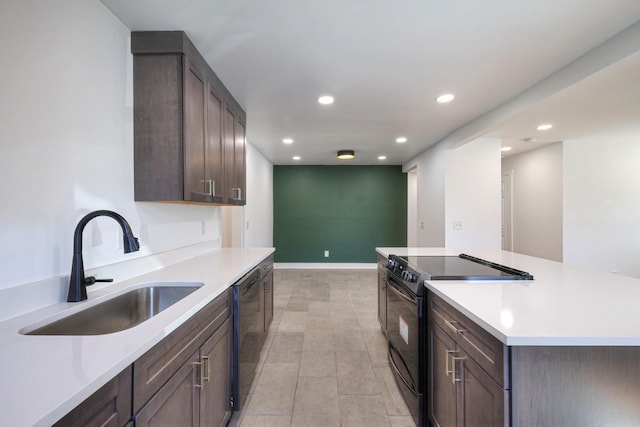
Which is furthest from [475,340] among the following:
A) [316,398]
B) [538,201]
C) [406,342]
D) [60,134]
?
[538,201]

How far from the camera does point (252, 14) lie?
1561mm

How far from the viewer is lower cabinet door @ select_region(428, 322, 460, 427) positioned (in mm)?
1354

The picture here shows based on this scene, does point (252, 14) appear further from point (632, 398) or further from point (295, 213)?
point (295, 213)

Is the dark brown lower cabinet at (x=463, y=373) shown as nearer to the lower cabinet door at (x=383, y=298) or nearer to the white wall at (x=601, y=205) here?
the lower cabinet door at (x=383, y=298)

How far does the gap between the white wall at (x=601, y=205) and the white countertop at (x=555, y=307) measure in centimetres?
352

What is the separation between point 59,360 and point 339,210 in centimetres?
590

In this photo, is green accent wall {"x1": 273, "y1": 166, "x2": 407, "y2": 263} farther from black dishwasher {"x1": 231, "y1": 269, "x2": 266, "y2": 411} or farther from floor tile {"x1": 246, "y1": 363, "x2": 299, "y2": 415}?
black dishwasher {"x1": 231, "y1": 269, "x2": 266, "y2": 411}

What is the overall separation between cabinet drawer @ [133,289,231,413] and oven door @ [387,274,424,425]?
1.12m

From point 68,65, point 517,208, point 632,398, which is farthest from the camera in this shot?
point 517,208

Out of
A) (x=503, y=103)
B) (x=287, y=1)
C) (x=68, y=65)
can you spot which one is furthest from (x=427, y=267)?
(x=68, y=65)

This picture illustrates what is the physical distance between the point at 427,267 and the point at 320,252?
4.71 metres

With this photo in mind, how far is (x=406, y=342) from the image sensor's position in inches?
74.3

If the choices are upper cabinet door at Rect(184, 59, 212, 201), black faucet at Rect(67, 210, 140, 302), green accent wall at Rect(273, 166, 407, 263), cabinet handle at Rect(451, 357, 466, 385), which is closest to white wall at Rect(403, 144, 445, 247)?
green accent wall at Rect(273, 166, 407, 263)

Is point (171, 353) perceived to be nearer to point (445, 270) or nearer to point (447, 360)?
point (447, 360)
